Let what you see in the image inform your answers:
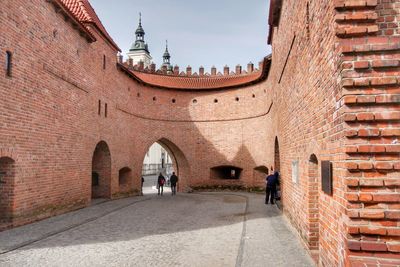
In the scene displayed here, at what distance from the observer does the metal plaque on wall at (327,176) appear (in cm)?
408

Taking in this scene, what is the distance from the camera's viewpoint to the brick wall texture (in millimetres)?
3328

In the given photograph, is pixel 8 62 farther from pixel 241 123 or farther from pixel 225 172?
pixel 225 172

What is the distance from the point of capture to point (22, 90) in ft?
28.6

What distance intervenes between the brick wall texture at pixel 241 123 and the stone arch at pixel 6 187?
2 centimetres

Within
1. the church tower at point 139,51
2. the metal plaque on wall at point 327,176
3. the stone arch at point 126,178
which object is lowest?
the stone arch at point 126,178

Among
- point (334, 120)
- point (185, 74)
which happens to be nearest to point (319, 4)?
point (334, 120)

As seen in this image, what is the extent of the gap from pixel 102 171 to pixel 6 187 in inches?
293

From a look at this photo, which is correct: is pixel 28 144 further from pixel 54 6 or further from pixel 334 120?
pixel 334 120

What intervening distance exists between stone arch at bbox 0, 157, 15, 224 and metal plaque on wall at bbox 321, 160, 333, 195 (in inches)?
284

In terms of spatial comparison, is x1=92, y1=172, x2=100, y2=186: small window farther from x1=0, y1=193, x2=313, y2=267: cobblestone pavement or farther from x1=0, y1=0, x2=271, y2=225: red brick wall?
x1=0, y1=193, x2=313, y2=267: cobblestone pavement

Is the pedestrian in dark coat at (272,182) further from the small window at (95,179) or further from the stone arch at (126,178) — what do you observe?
the stone arch at (126,178)

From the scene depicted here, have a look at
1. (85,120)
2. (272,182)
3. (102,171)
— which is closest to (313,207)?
(272,182)

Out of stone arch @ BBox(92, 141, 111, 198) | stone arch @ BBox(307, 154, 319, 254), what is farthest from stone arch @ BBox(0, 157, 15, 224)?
stone arch @ BBox(92, 141, 111, 198)

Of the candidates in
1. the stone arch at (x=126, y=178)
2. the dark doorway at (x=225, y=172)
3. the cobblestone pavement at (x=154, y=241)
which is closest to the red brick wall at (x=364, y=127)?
the cobblestone pavement at (x=154, y=241)
